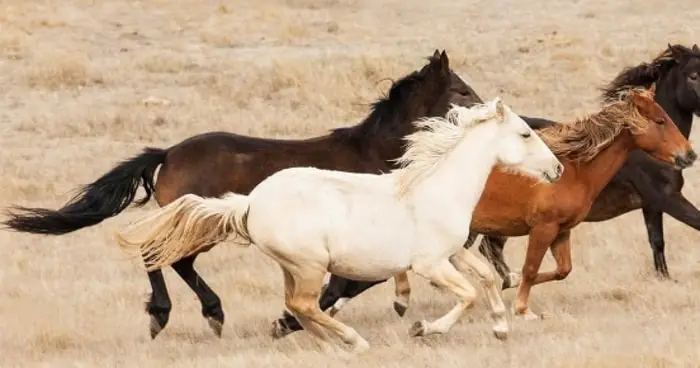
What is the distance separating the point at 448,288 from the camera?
7039 mm

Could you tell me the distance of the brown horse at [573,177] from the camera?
8539mm

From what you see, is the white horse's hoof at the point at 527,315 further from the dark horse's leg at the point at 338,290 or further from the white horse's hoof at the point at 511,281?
the white horse's hoof at the point at 511,281

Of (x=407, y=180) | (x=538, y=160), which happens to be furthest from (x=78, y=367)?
(x=538, y=160)

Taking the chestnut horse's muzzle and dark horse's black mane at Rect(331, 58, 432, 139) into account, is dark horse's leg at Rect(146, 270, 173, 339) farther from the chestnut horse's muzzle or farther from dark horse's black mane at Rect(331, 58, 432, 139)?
the chestnut horse's muzzle

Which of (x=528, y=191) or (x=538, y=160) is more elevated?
(x=538, y=160)

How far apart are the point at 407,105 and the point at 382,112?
8.5 inches

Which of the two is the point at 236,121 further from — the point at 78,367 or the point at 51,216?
the point at 78,367

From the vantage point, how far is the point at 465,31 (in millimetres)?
25062

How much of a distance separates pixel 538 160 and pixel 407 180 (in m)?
0.76

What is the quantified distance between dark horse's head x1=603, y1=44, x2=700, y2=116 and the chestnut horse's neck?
120 centimetres

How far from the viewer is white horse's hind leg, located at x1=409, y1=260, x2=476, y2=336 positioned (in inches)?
276

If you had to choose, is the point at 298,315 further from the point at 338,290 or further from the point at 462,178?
the point at 338,290

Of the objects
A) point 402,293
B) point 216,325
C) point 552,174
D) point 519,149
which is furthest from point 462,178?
point 216,325

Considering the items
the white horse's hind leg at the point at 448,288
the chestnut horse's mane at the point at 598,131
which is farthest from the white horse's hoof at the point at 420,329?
the chestnut horse's mane at the point at 598,131
